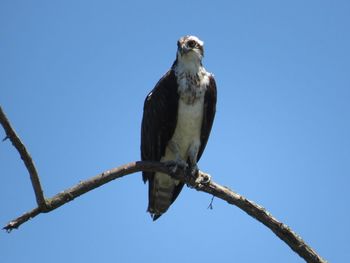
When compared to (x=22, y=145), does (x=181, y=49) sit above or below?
above

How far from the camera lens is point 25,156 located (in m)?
5.53

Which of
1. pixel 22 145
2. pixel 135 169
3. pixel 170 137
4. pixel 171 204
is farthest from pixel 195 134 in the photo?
pixel 22 145

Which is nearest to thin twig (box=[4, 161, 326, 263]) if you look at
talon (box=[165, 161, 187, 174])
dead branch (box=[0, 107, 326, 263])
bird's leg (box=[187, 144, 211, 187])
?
dead branch (box=[0, 107, 326, 263])

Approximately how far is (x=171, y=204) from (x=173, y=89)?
5.63 feet

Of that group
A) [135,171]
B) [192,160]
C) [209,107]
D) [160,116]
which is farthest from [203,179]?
[209,107]

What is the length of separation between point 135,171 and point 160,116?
138 centimetres

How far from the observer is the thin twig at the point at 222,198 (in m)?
5.84

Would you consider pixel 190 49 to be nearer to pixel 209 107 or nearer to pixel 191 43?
pixel 191 43

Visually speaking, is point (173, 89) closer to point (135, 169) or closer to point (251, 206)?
point (135, 169)

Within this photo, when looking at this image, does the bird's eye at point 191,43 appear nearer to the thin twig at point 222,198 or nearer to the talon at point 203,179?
the talon at point 203,179

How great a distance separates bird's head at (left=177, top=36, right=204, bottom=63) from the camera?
26.2ft

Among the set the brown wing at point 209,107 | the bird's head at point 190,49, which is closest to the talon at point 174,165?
the brown wing at point 209,107

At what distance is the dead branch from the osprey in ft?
2.96

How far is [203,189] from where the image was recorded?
7094mm
